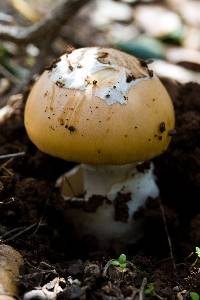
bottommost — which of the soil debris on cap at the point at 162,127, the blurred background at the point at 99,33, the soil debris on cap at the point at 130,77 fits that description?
the blurred background at the point at 99,33

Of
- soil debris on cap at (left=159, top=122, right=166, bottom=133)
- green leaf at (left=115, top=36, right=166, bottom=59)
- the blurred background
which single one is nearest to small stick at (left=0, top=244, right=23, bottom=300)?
soil debris on cap at (left=159, top=122, right=166, bottom=133)

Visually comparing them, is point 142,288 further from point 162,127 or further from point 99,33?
point 99,33

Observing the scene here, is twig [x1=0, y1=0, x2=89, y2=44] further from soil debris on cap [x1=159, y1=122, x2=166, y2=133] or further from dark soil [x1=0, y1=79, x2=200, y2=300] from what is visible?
soil debris on cap [x1=159, y1=122, x2=166, y2=133]

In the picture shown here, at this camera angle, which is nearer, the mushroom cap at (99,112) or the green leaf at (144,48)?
the mushroom cap at (99,112)

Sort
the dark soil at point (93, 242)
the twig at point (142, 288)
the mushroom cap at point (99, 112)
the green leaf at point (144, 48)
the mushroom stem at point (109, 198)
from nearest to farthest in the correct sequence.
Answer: the twig at point (142, 288), the dark soil at point (93, 242), the mushroom cap at point (99, 112), the mushroom stem at point (109, 198), the green leaf at point (144, 48)

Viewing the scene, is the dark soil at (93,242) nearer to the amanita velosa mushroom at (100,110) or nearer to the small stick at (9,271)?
the small stick at (9,271)

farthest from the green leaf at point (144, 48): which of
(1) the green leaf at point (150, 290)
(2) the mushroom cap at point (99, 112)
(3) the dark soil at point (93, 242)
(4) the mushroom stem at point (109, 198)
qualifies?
(1) the green leaf at point (150, 290)
